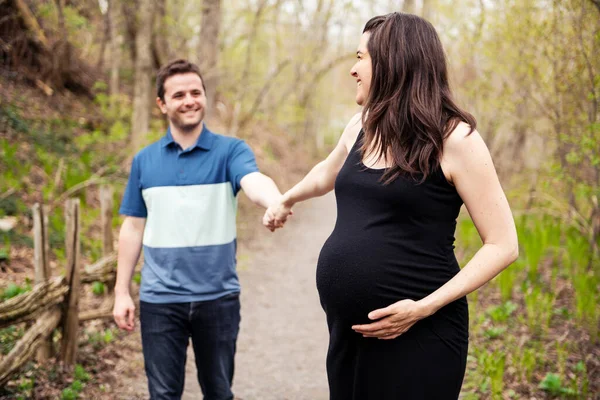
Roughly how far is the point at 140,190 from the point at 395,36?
1613 mm

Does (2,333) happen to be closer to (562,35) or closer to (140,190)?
(140,190)

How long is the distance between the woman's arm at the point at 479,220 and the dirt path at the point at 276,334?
2.94 metres

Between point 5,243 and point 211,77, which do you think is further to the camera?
point 211,77

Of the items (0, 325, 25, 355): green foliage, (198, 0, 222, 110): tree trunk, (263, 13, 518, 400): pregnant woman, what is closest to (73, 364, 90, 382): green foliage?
(0, 325, 25, 355): green foliage

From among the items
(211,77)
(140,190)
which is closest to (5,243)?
(140,190)

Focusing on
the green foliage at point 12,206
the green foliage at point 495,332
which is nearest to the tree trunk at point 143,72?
the green foliage at point 12,206

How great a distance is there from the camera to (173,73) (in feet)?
9.37

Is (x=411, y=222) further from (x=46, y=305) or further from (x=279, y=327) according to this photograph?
(x=279, y=327)

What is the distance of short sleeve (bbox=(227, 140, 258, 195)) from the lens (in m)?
2.74

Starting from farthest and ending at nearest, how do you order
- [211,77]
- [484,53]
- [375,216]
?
1. [211,77]
2. [484,53]
3. [375,216]

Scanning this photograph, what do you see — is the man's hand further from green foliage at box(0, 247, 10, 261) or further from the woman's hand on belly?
green foliage at box(0, 247, 10, 261)

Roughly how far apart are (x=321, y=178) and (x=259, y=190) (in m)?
0.46

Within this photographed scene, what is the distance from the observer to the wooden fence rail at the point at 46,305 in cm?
355

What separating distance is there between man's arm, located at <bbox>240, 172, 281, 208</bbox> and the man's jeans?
1.70ft
